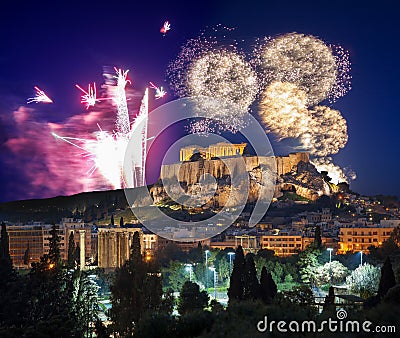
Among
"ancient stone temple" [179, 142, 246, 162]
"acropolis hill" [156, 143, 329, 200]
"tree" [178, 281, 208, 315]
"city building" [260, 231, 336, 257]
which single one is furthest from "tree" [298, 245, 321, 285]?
"ancient stone temple" [179, 142, 246, 162]

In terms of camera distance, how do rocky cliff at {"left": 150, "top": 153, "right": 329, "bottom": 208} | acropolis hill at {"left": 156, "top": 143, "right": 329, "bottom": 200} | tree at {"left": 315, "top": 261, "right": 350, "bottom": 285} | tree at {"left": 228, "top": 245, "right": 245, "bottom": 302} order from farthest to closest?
1. acropolis hill at {"left": 156, "top": 143, "right": 329, "bottom": 200}
2. rocky cliff at {"left": 150, "top": 153, "right": 329, "bottom": 208}
3. tree at {"left": 315, "top": 261, "right": 350, "bottom": 285}
4. tree at {"left": 228, "top": 245, "right": 245, "bottom": 302}

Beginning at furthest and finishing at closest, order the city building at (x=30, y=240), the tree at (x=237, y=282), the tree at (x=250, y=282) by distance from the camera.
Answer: the city building at (x=30, y=240)
the tree at (x=237, y=282)
the tree at (x=250, y=282)

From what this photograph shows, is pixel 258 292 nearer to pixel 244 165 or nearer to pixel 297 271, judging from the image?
pixel 297 271

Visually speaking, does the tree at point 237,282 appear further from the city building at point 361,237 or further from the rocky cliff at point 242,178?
the rocky cliff at point 242,178

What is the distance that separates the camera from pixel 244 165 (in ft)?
164

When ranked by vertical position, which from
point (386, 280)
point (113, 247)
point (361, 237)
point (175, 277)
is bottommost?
point (175, 277)

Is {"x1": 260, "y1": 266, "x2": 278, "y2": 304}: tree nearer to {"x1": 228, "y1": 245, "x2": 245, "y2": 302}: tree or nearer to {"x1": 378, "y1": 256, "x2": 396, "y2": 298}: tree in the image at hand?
{"x1": 228, "y1": 245, "x2": 245, "y2": 302}: tree

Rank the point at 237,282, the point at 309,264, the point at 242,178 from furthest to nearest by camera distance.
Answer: the point at 242,178 < the point at 309,264 < the point at 237,282

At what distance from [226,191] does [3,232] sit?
28392 millimetres

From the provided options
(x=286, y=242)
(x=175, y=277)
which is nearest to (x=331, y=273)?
(x=175, y=277)

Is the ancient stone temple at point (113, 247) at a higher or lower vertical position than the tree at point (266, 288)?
higher

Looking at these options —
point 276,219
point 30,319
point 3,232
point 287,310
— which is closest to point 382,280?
point 287,310

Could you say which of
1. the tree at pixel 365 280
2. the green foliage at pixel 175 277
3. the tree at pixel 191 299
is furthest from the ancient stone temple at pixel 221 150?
the tree at pixel 191 299

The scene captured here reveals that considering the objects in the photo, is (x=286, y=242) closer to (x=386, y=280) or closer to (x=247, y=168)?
(x=247, y=168)
